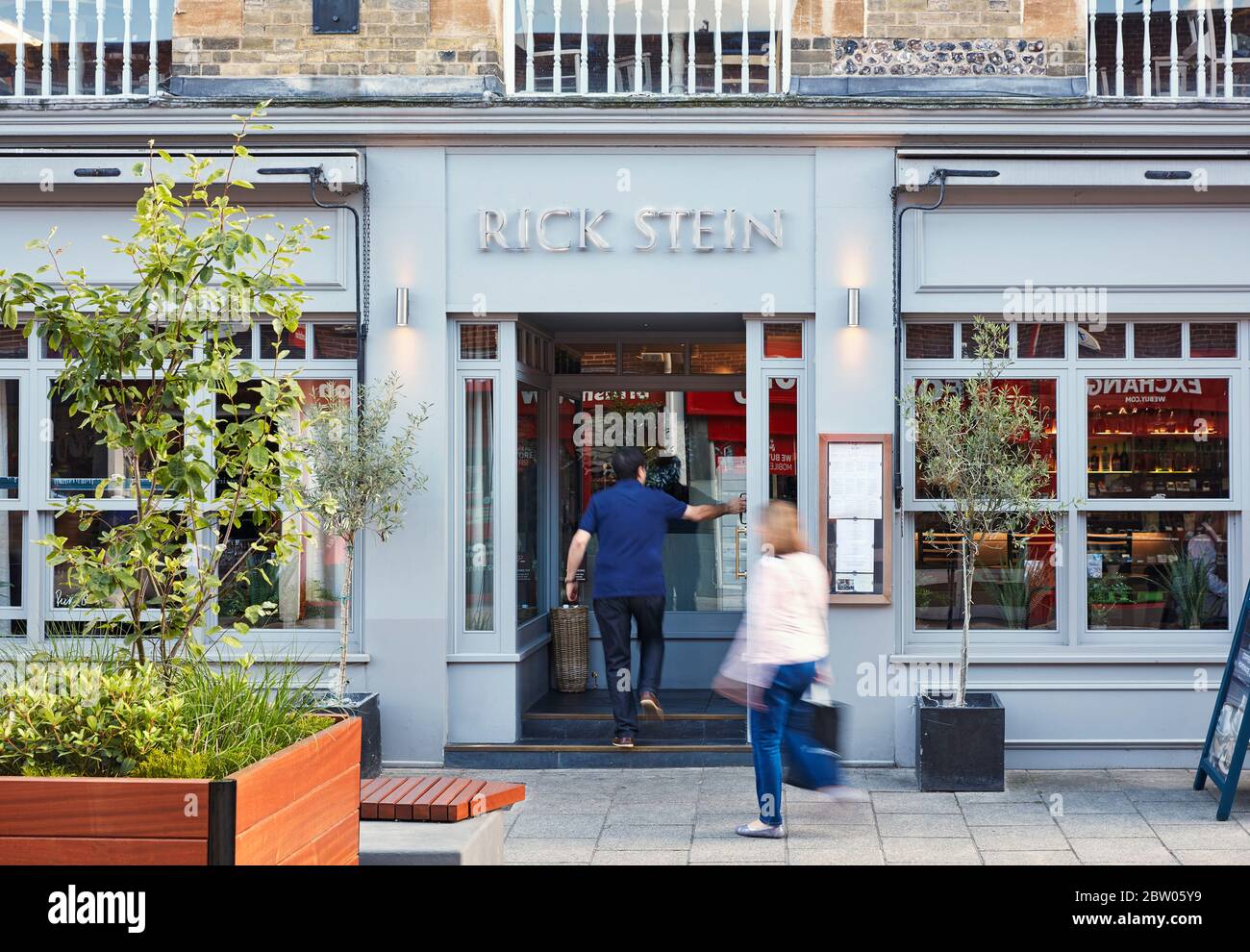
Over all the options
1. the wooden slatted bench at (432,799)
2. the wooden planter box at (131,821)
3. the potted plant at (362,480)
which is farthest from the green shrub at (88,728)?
the potted plant at (362,480)

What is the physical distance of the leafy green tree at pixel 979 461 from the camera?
7.45 m

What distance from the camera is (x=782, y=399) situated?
8609mm

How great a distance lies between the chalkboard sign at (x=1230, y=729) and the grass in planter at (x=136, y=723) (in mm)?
5203

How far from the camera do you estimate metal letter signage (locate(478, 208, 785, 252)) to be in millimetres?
8391

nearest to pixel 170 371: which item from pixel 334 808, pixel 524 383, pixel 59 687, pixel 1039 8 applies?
pixel 59 687

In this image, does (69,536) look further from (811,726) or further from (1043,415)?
(1043,415)

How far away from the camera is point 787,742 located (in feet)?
21.0

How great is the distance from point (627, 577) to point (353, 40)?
4.15 meters

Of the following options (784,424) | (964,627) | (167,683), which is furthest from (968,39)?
(167,683)

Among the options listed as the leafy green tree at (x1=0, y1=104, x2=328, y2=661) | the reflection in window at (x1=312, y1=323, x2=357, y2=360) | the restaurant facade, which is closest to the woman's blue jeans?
the restaurant facade

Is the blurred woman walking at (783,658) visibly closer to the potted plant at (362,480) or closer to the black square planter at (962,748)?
the black square planter at (962,748)

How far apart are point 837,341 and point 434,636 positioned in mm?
3392

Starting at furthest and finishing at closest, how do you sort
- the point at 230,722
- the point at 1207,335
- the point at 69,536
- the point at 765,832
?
the point at 69,536, the point at 1207,335, the point at 765,832, the point at 230,722

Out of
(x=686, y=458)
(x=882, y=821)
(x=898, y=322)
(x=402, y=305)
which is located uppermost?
(x=402, y=305)
